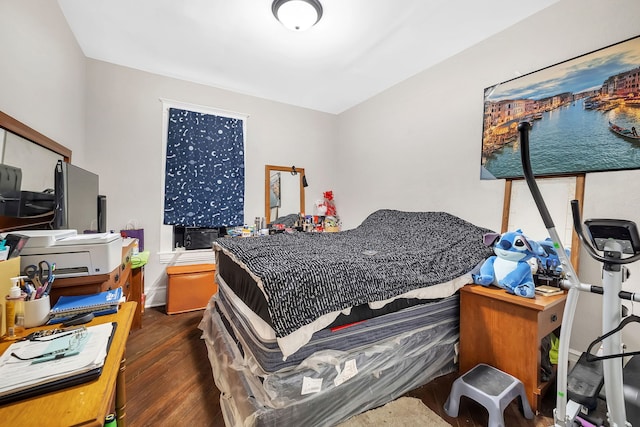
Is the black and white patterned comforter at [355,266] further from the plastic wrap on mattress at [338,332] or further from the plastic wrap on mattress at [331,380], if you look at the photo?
the plastic wrap on mattress at [331,380]

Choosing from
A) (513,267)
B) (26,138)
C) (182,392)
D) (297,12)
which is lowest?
(182,392)

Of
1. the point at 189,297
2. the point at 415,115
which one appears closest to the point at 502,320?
the point at 415,115

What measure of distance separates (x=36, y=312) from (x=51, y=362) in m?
0.42

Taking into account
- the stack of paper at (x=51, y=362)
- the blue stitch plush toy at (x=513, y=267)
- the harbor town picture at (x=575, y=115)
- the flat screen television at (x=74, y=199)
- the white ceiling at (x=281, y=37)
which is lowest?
the stack of paper at (x=51, y=362)

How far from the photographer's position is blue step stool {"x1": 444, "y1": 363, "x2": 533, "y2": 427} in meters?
1.36

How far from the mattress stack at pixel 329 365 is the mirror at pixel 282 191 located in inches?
77.9

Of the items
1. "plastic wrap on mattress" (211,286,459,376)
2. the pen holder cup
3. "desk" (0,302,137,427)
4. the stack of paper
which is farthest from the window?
"desk" (0,302,137,427)

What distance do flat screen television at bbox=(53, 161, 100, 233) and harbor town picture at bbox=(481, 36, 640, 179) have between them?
3034 mm

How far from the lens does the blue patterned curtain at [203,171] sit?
320cm

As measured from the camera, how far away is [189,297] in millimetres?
2955

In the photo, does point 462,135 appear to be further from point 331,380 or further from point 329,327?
point 331,380

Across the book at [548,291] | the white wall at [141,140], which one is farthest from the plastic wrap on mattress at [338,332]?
the white wall at [141,140]

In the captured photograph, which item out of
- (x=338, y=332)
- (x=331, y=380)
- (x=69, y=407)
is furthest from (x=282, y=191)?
(x=69, y=407)

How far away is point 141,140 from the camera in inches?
121
